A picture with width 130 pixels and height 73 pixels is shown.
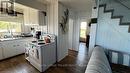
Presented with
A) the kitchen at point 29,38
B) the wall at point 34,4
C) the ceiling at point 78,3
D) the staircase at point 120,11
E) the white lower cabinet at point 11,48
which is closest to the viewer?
the staircase at point 120,11

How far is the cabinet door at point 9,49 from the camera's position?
3.22 meters

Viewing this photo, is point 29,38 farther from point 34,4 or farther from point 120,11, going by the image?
point 120,11

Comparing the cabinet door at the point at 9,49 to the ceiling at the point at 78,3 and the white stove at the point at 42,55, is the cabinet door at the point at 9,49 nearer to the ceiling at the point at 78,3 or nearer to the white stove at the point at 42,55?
the white stove at the point at 42,55

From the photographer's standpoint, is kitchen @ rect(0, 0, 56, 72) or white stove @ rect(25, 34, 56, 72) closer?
white stove @ rect(25, 34, 56, 72)

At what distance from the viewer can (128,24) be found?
1.63m

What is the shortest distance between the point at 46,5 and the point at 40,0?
0.48 m

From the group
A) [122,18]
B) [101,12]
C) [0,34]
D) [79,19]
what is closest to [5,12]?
[0,34]

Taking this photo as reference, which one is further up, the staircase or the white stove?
the staircase

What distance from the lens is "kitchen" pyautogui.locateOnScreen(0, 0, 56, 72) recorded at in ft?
8.30

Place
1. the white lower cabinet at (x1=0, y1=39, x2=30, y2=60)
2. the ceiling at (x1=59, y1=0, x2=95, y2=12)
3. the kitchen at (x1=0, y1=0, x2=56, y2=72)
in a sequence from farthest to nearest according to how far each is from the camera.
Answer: the white lower cabinet at (x1=0, y1=39, x2=30, y2=60) < the ceiling at (x1=59, y1=0, x2=95, y2=12) < the kitchen at (x1=0, y1=0, x2=56, y2=72)

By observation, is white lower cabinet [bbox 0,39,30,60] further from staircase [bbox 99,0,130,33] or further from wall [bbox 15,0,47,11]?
staircase [bbox 99,0,130,33]

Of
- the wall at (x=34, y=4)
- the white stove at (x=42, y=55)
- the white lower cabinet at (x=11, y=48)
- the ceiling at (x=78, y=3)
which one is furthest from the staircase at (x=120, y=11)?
the white lower cabinet at (x=11, y=48)

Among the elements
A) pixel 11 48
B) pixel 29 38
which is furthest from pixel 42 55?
pixel 29 38

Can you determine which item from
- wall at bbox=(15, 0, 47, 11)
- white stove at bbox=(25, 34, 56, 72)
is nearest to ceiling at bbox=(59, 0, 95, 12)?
wall at bbox=(15, 0, 47, 11)
